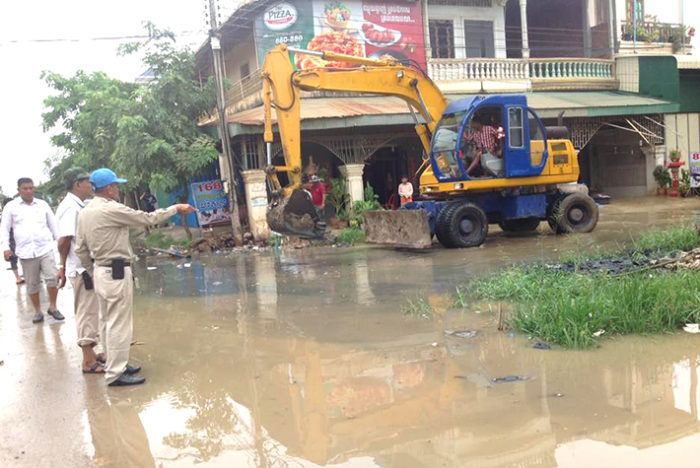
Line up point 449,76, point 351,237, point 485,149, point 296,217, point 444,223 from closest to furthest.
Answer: point 296,217 < point 444,223 < point 485,149 < point 351,237 < point 449,76

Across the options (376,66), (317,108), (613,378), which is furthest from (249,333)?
(317,108)

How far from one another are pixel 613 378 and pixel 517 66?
53.1 feet

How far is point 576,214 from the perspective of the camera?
12180 millimetres

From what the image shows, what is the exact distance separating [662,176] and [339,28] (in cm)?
1187

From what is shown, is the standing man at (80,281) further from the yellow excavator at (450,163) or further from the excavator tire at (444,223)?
the excavator tire at (444,223)

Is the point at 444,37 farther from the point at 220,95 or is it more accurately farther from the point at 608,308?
the point at 608,308

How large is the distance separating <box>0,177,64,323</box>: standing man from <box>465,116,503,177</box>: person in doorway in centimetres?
707

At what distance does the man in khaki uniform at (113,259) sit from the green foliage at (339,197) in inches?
441

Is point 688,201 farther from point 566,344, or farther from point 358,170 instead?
point 566,344

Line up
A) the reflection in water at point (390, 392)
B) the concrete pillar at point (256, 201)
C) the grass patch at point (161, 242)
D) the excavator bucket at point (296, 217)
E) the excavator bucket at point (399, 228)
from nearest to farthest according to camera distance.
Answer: the reflection in water at point (390, 392) < the excavator bucket at point (296, 217) < the excavator bucket at point (399, 228) < the concrete pillar at point (256, 201) < the grass patch at point (161, 242)

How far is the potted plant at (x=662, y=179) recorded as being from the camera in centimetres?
1936

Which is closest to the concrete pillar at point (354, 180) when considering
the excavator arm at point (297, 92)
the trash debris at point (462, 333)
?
the excavator arm at point (297, 92)

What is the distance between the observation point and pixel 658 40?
2077cm

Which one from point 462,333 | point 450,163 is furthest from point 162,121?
point 462,333
